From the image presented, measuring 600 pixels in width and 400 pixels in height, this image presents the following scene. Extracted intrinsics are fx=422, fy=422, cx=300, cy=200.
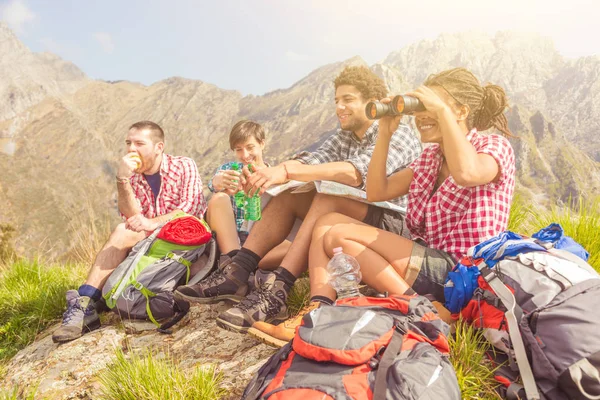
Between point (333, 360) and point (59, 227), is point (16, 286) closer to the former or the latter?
point (333, 360)

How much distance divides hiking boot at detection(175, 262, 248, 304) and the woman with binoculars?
73 cm

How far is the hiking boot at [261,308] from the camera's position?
106 inches

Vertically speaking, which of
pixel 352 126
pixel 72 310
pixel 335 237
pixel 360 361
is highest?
pixel 352 126

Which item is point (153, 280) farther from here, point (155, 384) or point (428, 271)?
point (428, 271)

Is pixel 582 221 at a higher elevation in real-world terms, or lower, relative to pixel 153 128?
lower

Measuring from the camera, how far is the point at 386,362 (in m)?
1.65

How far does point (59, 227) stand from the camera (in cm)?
8706

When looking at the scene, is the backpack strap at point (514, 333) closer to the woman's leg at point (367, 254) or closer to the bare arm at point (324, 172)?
the woman's leg at point (367, 254)

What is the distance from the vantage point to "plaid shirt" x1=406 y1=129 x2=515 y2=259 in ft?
8.04

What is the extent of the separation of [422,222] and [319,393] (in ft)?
5.23

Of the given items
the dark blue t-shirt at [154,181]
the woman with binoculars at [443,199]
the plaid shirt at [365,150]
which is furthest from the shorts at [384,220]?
the dark blue t-shirt at [154,181]

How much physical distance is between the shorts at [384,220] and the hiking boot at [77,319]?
2.34m

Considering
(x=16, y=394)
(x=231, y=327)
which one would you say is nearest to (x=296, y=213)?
(x=231, y=327)

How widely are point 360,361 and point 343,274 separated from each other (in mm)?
1040
